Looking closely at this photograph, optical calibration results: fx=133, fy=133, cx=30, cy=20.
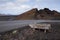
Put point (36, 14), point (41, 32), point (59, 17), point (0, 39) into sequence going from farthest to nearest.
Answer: point (36, 14), point (59, 17), point (41, 32), point (0, 39)

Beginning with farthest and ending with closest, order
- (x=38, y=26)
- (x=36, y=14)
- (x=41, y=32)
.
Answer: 1. (x=36, y=14)
2. (x=38, y=26)
3. (x=41, y=32)

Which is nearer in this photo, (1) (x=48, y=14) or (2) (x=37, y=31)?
(2) (x=37, y=31)

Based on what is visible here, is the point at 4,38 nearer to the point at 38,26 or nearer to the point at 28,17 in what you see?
the point at 38,26

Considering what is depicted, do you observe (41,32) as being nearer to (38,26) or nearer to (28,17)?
(38,26)

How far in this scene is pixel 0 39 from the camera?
11.1 metres

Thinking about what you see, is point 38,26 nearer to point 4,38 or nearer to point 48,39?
point 48,39

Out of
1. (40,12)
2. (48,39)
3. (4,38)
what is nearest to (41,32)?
(48,39)

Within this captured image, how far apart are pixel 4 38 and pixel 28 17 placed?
40885mm

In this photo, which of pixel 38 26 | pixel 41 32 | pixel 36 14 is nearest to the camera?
pixel 41 32

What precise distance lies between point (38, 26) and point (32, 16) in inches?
1405

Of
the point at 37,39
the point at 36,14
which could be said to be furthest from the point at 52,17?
the point at 37,39

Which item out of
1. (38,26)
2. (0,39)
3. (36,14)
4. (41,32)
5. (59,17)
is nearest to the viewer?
(0,39)

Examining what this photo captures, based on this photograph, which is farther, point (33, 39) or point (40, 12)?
point (40, 12)

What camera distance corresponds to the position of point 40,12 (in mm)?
52062
